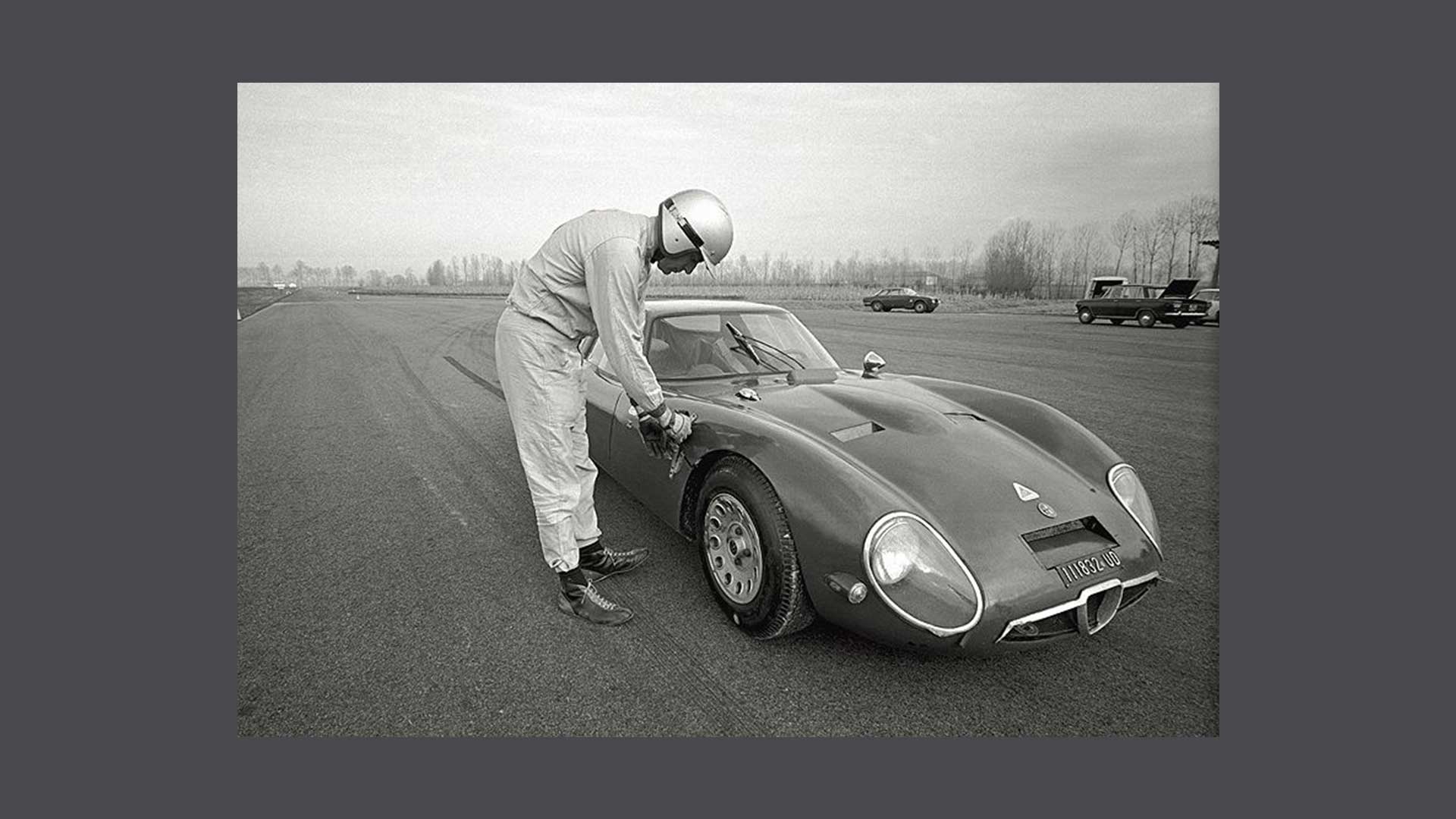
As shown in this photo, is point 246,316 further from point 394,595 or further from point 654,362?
point 654,362

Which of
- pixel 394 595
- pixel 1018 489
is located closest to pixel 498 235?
pixel 394 595

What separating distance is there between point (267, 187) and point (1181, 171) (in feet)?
16.4

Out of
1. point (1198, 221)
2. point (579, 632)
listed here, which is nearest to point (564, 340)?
point (579, 632)

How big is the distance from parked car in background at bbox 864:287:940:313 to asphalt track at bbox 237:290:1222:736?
1.89 feet

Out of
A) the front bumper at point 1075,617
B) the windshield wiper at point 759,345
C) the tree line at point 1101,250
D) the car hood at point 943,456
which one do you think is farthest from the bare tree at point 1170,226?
the front bumper at point 1075,617

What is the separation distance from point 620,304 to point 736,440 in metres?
0.73

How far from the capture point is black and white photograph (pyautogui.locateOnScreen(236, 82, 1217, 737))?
7.02 ft

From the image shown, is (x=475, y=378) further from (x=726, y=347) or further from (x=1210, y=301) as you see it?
(x=1210, y=301)

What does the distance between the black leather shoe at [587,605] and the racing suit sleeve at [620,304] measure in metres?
0.87

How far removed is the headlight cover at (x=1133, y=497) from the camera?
248 centimetres

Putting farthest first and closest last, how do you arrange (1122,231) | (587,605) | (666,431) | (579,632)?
1. (1122,231)
2. (666,431)
3. (587,605)
4. (579,632)

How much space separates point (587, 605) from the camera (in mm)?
2719

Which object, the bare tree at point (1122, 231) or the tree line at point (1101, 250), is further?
the bare tree at point (1122, 231)

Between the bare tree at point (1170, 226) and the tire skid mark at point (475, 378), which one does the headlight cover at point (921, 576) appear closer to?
the bare tree at point (1170, 226)
